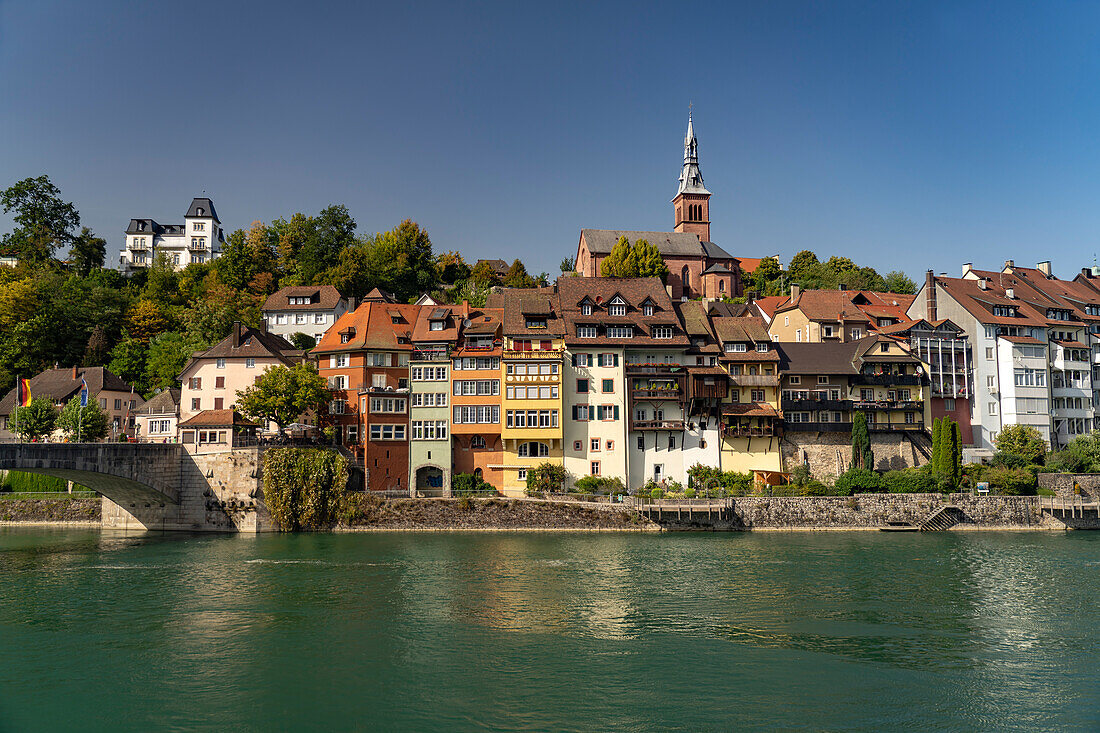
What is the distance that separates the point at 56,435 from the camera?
74188 mm

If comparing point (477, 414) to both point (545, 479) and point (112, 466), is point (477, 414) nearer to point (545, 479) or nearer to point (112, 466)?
point (545, 479)

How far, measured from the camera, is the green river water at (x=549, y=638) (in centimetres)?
2456

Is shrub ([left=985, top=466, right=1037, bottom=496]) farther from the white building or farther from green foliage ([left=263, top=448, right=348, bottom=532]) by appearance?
the white building

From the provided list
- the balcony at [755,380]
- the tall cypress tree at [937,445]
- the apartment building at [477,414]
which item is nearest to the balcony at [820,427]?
the balcony at [755,380]

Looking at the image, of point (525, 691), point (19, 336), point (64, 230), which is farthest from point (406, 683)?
point (64, 230)

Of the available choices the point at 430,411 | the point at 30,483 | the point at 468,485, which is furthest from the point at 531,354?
the point at 30,483

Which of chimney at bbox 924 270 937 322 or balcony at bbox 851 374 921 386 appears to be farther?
chimney at bbox 924 270 937 322

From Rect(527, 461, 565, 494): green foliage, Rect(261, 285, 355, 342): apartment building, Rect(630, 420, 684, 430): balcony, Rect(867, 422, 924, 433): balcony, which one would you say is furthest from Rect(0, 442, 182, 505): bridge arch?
Rect(867, 422, 924, 433): balcony

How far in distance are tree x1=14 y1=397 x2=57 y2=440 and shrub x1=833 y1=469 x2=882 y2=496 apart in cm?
6716

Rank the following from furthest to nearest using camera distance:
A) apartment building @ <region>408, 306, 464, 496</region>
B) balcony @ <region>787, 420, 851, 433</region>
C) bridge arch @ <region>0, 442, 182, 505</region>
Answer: balcony @ <region>787, 420, 851, 433</region> < apartment building @ <region>408, 306, 464, 496</region> < bridge arch @ <region>0, 442, 182, 505</region>

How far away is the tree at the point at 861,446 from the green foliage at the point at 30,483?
2657 inches

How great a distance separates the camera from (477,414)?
65.2m

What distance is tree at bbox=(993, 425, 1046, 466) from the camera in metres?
70.6

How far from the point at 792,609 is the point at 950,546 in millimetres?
23323
